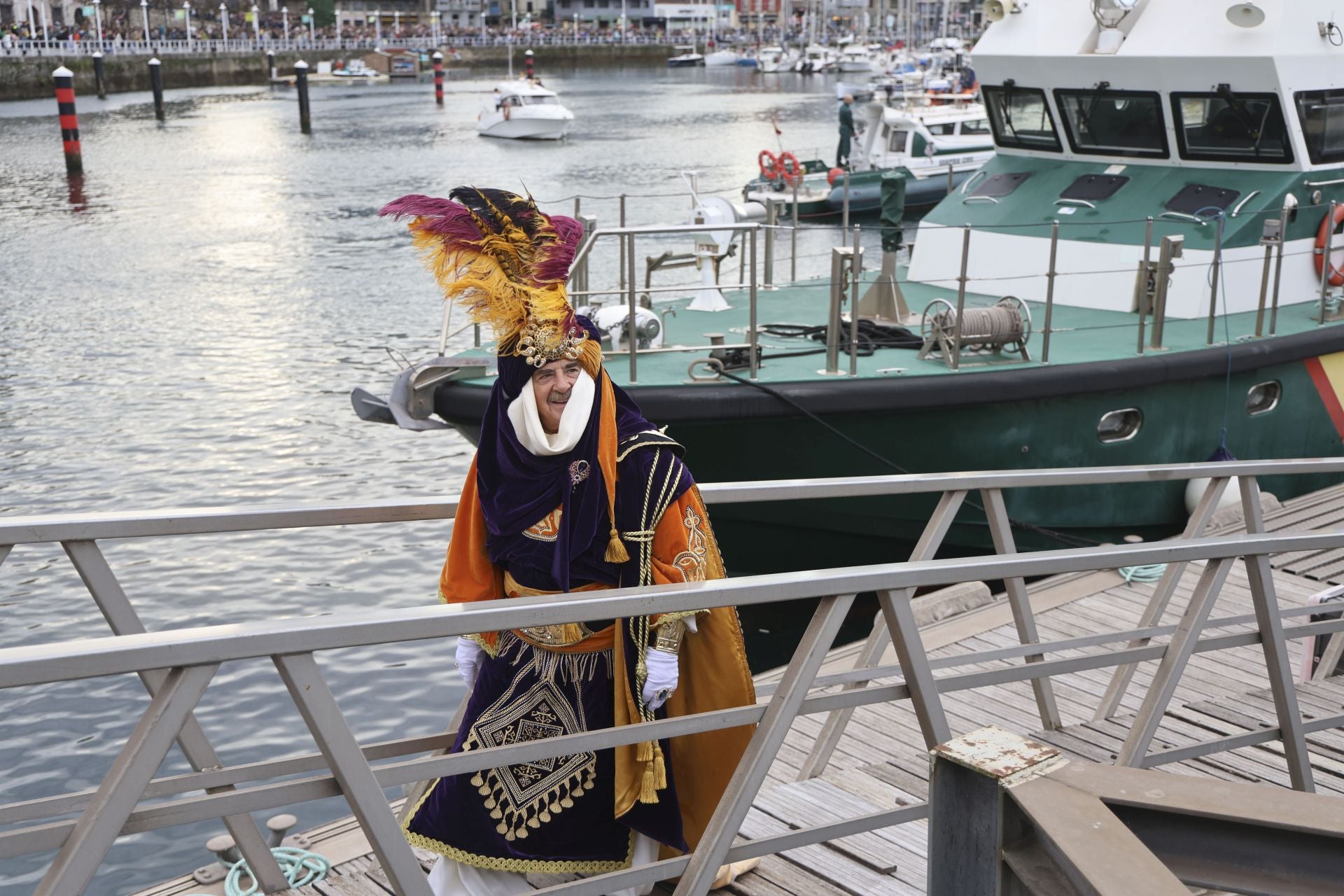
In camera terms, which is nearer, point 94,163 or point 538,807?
point 538,807

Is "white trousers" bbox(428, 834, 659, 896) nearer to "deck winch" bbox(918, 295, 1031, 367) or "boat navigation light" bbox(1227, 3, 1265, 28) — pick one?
"deck winch" bbox(918, 295, 1031, 367)

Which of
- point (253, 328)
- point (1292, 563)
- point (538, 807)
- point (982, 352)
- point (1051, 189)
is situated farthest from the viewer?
point (253, 328)

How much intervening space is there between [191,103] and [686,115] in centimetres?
2143

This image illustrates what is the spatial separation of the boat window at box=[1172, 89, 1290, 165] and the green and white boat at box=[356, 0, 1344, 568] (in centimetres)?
2

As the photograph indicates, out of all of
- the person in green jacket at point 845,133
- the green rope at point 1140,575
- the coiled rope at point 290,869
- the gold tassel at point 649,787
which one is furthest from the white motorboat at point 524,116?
the gold tassel at point 649,787

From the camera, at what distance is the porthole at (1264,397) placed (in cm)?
948

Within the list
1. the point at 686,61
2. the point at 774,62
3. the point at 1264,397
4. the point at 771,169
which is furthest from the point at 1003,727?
the point at 686,61

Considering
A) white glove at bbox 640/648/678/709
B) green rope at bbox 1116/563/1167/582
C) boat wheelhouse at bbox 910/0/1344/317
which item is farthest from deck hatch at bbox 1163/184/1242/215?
white glove at bbox 640/648/678/709

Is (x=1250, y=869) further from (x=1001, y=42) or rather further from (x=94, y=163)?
(x=94, y=163)

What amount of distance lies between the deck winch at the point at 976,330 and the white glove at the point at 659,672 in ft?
18.3

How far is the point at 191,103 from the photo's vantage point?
59406mm

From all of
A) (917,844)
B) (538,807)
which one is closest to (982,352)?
(917,844)

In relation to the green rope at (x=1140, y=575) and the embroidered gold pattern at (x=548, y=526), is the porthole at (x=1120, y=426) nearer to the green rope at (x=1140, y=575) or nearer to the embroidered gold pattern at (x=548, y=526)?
the green rope at (x=1140, y=575)

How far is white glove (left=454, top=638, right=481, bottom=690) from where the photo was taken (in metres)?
3.49
